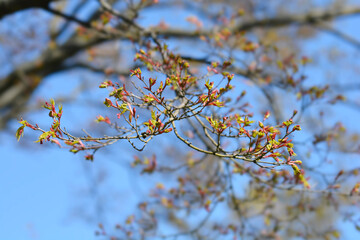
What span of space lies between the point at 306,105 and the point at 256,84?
2.23 feet

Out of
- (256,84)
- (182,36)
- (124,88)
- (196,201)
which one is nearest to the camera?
(124,88)

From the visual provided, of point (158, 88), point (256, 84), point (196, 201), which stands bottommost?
point (158, 88)

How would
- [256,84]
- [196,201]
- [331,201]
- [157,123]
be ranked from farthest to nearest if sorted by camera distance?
[256,84], [196,201], [331,201], [157,123]

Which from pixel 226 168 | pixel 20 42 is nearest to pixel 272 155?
pixel 226 168

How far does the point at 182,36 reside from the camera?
7551 mm

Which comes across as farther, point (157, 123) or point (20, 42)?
point (20, 42)

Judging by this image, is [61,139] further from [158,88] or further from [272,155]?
[272,155]

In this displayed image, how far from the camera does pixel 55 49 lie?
758 centimetres

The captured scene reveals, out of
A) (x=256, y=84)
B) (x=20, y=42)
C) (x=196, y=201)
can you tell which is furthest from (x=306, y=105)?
(x=20, y=42)

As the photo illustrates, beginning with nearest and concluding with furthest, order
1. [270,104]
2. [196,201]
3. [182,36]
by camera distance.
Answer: [196,201]
[270,104]
[182,36]

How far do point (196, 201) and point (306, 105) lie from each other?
1.69 meters

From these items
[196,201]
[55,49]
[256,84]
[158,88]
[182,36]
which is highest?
[182,36]

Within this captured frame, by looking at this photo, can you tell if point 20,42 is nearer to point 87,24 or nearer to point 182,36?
point 182,36

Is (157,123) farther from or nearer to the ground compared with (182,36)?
nearer to the ground
